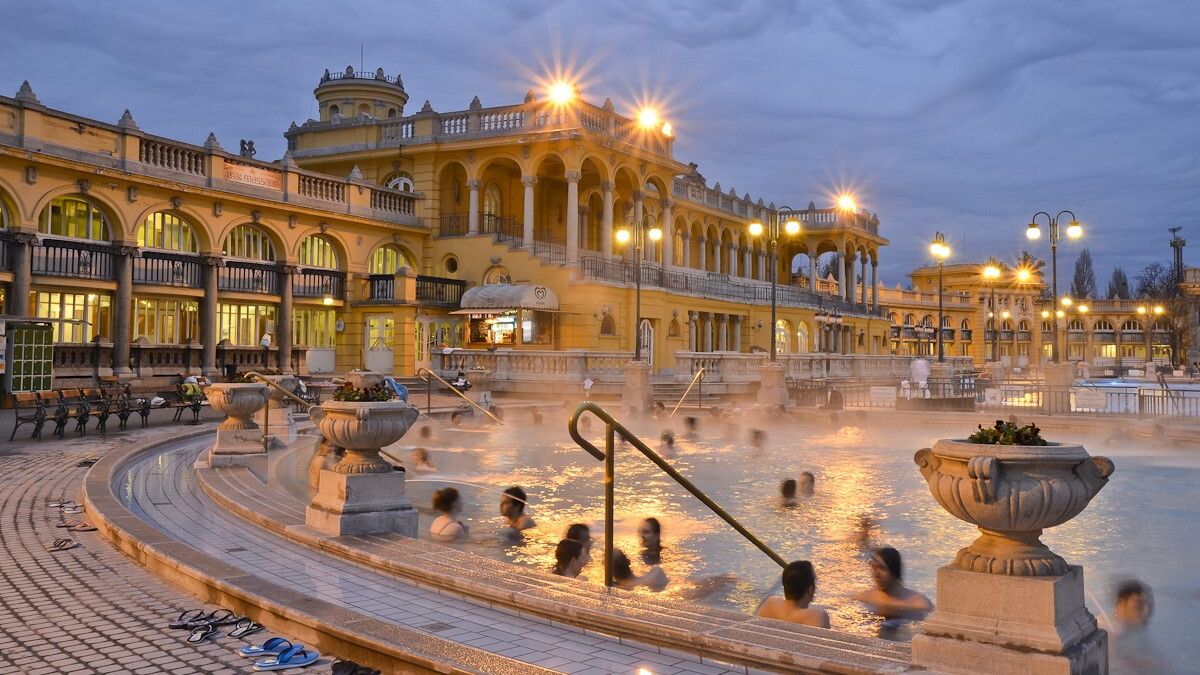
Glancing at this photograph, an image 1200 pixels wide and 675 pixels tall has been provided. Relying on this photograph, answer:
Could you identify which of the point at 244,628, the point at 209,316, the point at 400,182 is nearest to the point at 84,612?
the point at 244,628

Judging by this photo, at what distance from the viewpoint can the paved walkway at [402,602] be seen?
17.3 ft

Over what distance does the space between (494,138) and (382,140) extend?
636 centimetres

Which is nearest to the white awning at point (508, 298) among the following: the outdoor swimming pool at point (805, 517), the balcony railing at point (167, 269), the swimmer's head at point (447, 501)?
the balcony railing at point (167, 269)

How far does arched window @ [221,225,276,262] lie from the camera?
107ft

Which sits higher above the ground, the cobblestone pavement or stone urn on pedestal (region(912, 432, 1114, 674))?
stone urn on pedestal (region(912, 432, 1114, 674))

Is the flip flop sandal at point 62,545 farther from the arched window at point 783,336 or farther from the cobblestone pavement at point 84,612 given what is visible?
the arched window at point 783,336

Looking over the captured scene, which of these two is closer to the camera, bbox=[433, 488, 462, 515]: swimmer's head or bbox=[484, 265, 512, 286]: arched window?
bbox=[433, 488, 462, 515]: swimmer's head

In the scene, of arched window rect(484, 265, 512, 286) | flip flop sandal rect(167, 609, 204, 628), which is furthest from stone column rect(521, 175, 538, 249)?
flip flop sandal rect(167, 609, 204, 628)

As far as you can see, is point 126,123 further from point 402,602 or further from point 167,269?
point 402,602

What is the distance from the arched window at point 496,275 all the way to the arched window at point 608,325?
4.73 meters

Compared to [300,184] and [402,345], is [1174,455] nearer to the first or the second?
[402,345]

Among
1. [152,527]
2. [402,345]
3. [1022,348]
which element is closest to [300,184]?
[402,345]

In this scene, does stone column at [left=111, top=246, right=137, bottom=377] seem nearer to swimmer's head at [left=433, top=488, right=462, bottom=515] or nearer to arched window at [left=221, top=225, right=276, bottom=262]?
arched window at [left=221, top=225, right=276, bottom=262]

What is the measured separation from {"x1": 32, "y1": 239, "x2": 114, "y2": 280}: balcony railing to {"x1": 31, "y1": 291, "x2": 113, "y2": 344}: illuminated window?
2.61 feet
